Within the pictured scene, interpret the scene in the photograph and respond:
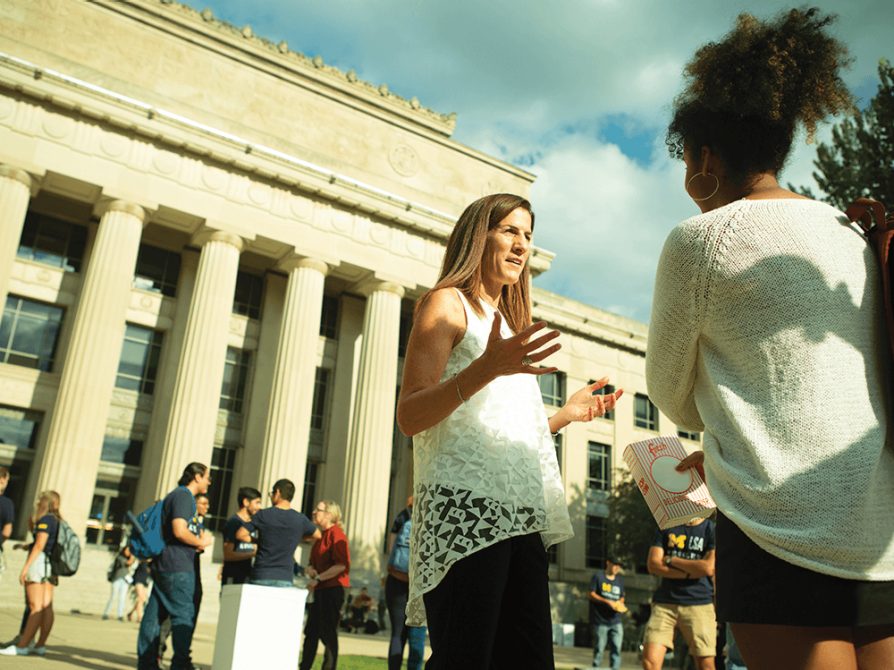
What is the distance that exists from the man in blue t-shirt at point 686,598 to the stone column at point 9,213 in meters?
23.9

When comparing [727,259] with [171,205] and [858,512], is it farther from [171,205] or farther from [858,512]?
[171,205]

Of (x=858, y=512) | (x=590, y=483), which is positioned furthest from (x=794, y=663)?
(x=590, y=483)

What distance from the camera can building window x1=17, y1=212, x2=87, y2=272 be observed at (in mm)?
29156

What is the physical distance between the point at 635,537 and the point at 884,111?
73.7ft

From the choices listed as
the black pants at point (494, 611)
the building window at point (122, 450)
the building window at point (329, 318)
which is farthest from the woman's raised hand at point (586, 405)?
the building window at point (329, 318)

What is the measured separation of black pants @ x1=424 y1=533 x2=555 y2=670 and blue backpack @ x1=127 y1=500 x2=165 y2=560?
617 cm

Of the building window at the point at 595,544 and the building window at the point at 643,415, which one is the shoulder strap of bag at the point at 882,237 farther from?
the building window at the point at 643,415

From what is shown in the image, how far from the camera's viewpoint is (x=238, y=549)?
32.4 ft

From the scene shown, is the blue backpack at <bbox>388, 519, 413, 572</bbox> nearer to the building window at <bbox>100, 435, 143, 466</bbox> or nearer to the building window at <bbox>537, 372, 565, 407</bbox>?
the building window at <bbox>100, 435, 143, 466</bbox>

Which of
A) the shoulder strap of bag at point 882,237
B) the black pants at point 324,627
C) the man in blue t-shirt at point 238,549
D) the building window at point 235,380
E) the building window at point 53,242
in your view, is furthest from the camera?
the building window at point 235,380

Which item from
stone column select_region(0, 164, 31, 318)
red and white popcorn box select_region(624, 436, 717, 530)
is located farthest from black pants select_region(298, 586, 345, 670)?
stone column select_region(0, 164, 31, 318)

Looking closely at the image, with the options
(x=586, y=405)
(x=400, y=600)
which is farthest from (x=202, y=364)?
(x=586, y=405)

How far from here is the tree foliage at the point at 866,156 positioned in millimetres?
16453

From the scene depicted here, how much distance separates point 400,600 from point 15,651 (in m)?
4.72
